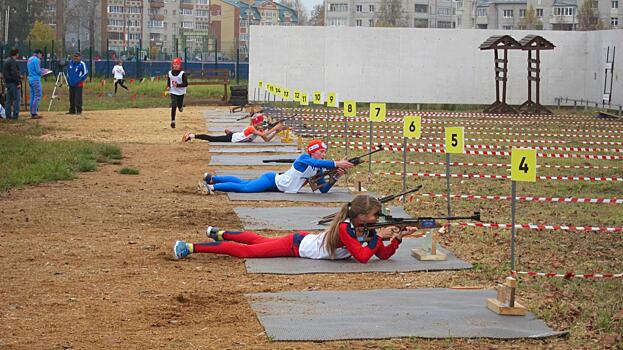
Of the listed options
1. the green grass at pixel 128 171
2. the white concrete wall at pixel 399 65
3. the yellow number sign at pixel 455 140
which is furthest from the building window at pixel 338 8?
the yellow number sign at pixel 455 140

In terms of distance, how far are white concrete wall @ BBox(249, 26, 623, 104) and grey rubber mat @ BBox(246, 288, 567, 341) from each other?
30.7m

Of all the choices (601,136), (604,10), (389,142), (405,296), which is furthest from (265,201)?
(604,10)

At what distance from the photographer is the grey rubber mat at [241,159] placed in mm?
18219

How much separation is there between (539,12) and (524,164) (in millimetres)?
95326

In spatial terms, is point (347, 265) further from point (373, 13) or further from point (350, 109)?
point (373, 13)

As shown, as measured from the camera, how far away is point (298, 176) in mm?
14039

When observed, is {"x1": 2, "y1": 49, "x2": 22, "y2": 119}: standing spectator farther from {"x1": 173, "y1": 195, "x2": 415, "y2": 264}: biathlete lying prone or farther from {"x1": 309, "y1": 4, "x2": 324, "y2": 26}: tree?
{"x1": 309, "y1": 4, "x2": 324, "y2": 26}: tree

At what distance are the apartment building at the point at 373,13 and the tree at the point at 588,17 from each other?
19949mm

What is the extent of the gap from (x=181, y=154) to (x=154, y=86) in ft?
91.5

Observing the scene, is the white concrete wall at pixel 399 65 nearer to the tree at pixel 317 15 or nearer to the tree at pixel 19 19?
the tree at pixel 19 19

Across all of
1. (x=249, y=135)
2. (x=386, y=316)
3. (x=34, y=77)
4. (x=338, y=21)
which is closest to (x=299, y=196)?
(x=386, y=316)

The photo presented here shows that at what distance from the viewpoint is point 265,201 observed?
1355 cm

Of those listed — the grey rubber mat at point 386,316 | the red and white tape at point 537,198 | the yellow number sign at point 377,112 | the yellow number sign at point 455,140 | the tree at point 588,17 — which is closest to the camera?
the grey rubber mat at point 386,316

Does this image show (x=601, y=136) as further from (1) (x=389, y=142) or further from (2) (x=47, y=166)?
(2) (x=47, y=166)
